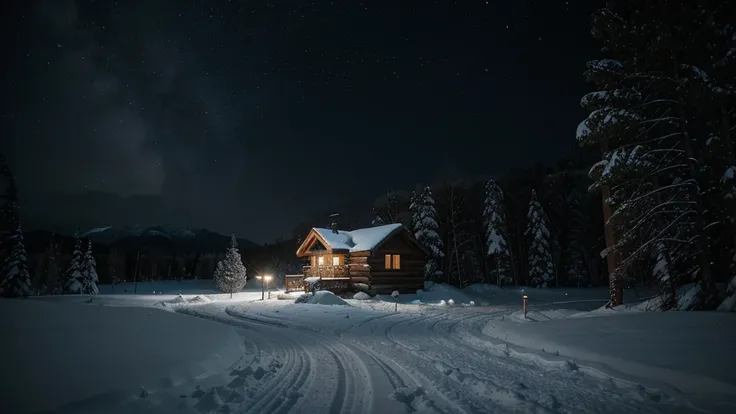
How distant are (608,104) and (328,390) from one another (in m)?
14.2

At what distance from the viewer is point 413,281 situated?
36.2m

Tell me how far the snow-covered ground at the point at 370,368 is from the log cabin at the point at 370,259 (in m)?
21.7

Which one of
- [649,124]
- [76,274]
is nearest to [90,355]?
[649,124]

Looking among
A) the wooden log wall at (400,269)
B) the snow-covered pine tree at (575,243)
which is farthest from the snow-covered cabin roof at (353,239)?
the snow-covered pine tree at (575,243)

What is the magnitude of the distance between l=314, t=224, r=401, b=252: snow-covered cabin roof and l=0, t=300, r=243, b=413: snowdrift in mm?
24839

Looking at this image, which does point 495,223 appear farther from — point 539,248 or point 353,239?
point 353,239

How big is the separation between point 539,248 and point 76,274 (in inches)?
2219

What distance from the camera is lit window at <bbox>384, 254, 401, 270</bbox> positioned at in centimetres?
3556

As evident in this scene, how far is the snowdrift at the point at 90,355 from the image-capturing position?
5020mm

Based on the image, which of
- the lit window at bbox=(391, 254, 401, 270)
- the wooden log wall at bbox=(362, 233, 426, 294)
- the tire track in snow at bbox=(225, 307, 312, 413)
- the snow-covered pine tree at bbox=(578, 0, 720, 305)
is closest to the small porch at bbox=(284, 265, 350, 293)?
the wooden log wall at bbox=(362, 233, 426, 294)

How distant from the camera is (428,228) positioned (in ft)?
144

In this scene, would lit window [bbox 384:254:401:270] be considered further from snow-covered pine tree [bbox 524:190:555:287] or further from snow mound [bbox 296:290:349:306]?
snow-covered pine tree [bbox 524:190:555:287]

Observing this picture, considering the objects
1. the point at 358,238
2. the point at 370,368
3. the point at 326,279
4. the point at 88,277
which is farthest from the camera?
the point at 88,277

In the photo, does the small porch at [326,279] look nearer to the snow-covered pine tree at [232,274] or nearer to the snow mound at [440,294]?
the snow mound at [440,294]
